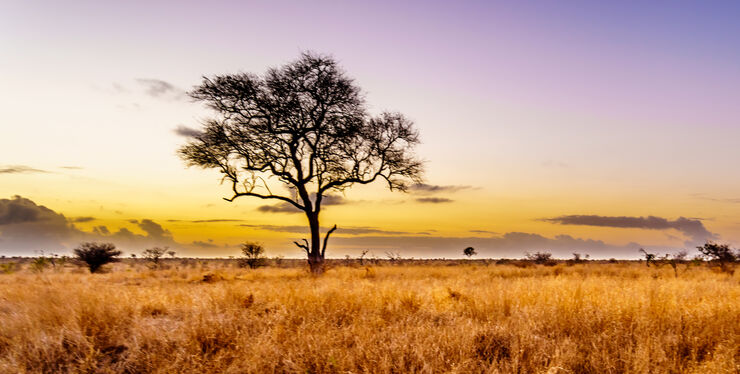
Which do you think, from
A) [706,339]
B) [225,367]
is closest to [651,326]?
[706,339]

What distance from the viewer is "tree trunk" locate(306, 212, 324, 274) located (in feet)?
64.7

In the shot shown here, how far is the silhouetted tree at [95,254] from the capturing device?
2852 cm

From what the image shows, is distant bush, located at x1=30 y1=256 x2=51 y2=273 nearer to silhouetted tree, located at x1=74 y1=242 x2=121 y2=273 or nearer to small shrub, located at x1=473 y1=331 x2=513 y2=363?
silhouetted tree, located at x1=74 y1=242 x2=121 y2=273

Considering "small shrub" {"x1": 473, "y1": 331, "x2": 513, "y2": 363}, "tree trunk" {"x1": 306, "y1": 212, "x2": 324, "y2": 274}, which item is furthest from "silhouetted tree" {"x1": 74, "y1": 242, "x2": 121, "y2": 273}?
"small shrub" {"x1": 473, "y1": 331, "x2": 513, "y2": 363}

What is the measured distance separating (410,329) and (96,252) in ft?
102

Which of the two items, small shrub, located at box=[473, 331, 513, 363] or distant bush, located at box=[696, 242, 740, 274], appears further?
distant bush, located at box=[696, 242, 740, 274]

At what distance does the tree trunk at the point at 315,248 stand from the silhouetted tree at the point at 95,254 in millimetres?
18664

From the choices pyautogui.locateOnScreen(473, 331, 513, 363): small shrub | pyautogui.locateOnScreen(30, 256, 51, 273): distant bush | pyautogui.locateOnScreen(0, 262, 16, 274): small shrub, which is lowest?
pyautogui.locateOnScreen(0, 262, 16, 274): small shrub

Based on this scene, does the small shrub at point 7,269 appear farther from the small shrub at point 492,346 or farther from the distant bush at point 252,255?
the small shrub at point 492,346

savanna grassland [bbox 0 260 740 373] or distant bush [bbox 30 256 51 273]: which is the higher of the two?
savanna grassland [bbox 0 260 740 373]

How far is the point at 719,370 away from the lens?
4.19m

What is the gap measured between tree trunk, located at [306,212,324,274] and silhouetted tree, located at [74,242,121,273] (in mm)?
18664

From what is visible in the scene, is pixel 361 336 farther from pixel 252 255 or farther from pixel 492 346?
pixel 252 255

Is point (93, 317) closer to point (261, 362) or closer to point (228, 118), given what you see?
point (261, 362)
